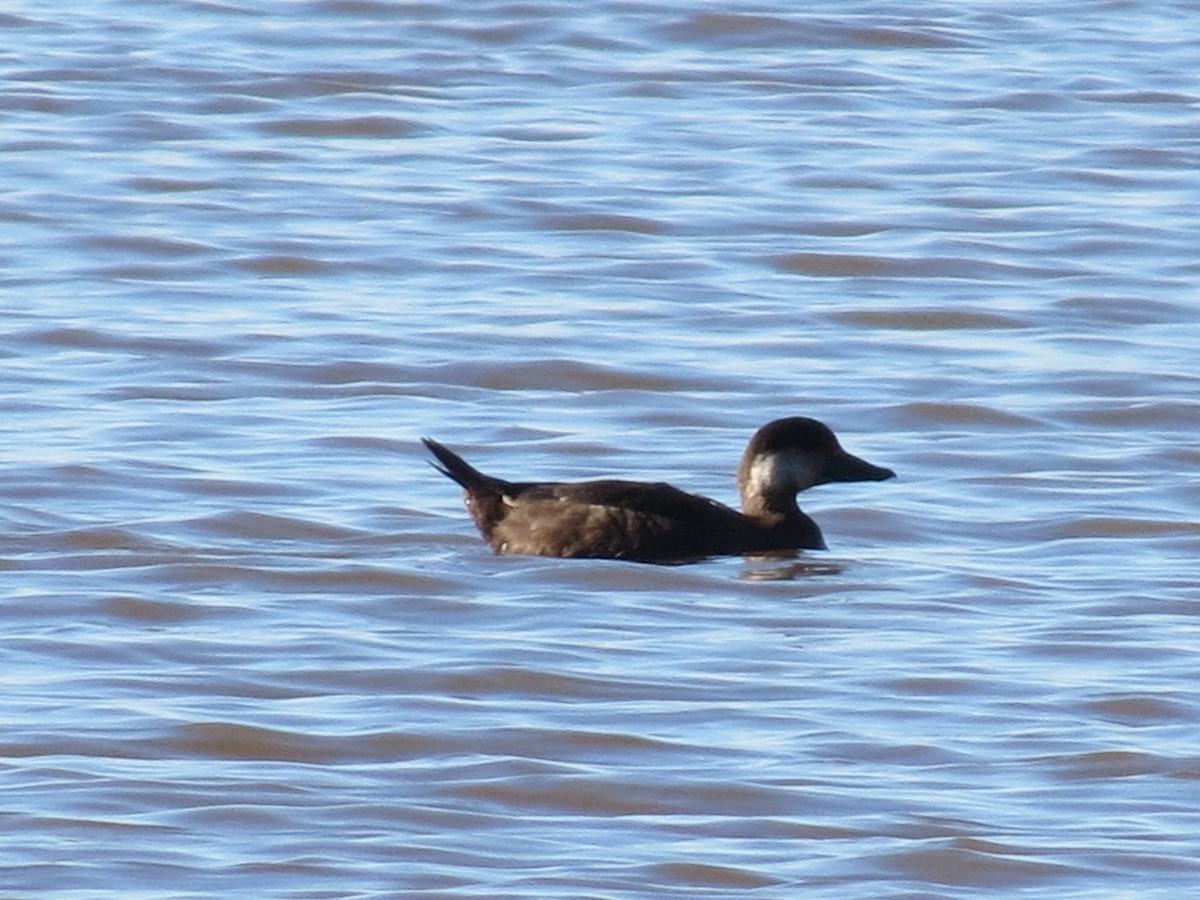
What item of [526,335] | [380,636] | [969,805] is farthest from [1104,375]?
[969,805]

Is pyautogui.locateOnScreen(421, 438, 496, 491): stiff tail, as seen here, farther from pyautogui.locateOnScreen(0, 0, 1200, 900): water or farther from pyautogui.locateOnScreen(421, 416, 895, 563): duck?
pyautogui.locateOnScreen(0, 0, 1200, 900): water

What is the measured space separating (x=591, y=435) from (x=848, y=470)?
4.16 ft

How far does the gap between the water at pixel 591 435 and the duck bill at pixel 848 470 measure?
206mm

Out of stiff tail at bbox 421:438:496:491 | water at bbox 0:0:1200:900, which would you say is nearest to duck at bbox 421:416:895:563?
stiff tail at bbox 421:438:496:491

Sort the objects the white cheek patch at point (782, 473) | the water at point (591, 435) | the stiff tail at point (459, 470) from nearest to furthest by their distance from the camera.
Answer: the water at point (591, 435)
the stiff tail at point (459, 470)
the white cheek patch at point (782, 473)

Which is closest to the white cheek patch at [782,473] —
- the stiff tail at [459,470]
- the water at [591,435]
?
the water at [591,435]

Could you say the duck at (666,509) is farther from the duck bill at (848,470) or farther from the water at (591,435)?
the water at (591,435)

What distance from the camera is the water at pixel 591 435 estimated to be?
704 centimetres

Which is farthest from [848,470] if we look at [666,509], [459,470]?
[459,470]

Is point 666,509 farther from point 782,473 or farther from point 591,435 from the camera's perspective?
point 591,435

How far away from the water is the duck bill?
0.67ft

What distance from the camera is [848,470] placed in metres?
10.5

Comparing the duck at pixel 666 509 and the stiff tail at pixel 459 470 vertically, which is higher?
the stiff tail at pixel 459 470

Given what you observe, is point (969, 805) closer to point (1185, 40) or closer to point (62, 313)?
point (62, 313)
